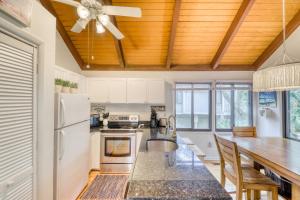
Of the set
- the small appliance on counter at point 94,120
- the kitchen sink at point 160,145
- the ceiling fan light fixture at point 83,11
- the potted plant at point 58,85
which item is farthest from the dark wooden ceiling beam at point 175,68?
the ceiling fan light fixture at point 83,11

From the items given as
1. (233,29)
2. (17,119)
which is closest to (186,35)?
(233,29)

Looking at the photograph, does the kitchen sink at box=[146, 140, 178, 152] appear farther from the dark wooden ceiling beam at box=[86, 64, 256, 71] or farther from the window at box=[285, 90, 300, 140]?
the window at box=[285, 90, 300, 140]

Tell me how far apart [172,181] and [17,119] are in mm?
1384

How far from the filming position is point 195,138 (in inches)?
217

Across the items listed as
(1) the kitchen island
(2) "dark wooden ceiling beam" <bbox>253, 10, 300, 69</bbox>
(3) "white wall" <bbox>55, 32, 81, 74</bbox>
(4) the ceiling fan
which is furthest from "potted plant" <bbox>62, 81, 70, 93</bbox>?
(2) "dark wooden ceiling beam" <bbox>253, 10, 300, 69</bbox>

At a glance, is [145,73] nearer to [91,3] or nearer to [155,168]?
[91,3]

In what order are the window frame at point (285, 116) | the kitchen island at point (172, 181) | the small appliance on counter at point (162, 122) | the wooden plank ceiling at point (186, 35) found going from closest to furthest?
the kitchen island at point (172, 181) → the wooden plank ceiling at point (186, 35) → the window frame at point (285, 116) → the small appliance on counter at point (162, 122)

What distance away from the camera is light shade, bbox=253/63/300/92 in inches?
92.6

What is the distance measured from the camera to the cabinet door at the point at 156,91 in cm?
506

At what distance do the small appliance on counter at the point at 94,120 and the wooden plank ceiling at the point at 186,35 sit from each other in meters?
1.20

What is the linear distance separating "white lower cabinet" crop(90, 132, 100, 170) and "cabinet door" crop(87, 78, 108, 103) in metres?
0.90

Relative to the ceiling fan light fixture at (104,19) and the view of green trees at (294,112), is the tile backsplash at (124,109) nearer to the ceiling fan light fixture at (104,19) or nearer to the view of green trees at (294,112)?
the view of green trees at (294,112)

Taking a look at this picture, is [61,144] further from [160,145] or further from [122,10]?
[122,10]

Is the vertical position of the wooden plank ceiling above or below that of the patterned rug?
above
